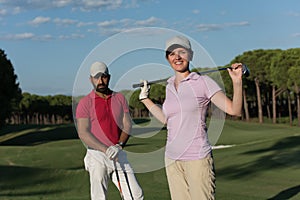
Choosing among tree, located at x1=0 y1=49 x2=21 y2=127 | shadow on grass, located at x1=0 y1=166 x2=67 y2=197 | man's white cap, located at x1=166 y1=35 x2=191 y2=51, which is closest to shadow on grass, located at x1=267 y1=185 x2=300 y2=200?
shadow on grass, located at x1=0 y1=166 x2=67 y2=197

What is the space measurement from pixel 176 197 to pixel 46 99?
109m

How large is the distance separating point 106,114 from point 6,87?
41133 millimetres

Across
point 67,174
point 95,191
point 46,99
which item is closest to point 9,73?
point 67,174

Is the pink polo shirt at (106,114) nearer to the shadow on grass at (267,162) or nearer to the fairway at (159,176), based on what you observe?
the fairway at (159,176)

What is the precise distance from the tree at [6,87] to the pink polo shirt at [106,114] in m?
39.6

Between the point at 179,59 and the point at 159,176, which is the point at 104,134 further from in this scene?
the point at 159,176

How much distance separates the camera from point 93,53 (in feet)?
14.9

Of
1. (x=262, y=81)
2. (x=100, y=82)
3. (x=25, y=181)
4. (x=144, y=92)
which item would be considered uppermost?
(x=100, y=82)

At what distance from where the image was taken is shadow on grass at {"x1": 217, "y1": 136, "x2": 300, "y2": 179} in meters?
16.0

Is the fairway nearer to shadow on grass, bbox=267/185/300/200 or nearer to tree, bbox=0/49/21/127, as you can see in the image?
shadow on grass, bbox=267/185/300/200

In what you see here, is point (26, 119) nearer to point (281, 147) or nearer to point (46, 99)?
point (46, 99)

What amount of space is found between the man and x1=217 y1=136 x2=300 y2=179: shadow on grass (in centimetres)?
950

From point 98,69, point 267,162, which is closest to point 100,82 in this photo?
point 98,69

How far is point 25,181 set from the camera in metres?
14.4
